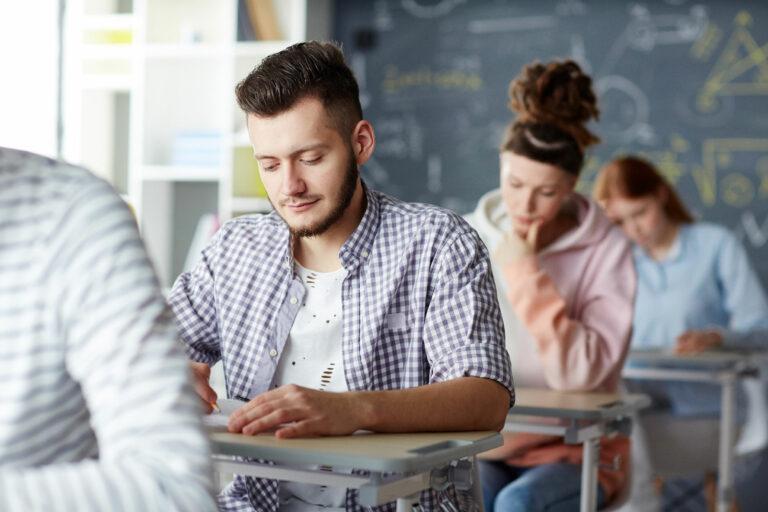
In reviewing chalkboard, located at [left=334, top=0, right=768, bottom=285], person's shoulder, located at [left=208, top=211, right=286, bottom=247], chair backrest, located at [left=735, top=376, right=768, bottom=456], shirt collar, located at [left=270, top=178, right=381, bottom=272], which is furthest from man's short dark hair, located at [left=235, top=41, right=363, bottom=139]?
chalkboard, located at [left=334, top=0, right=768, bottom=285]

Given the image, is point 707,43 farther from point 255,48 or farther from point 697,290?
point 255,48

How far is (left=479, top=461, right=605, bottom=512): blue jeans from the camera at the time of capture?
237 cm

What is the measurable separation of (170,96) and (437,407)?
4.12m

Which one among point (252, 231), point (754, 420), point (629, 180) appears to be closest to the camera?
point (252, 231)

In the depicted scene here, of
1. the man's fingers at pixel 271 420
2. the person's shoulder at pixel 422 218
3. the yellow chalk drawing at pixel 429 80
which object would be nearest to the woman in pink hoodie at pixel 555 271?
the person's shoulder at pixel 422 218

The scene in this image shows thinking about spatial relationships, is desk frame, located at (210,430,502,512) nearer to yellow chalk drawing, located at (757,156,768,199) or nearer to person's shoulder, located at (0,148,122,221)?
person's shoulder, located at (0,148,122,221)

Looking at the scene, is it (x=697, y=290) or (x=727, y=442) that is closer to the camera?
(x=727, y=442)

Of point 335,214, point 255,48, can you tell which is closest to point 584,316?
point 335,214

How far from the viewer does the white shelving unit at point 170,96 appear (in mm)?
5367

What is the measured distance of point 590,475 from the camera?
7.78 feet

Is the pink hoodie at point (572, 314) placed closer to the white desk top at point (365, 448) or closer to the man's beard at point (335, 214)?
the man's beard at point (335, 214)

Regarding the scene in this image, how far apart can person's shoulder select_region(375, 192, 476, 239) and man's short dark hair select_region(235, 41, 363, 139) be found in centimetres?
16

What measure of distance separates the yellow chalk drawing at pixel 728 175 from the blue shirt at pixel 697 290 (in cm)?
61

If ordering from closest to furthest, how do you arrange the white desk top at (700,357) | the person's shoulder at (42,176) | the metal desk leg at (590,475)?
the person's shoulder at (42,176) < the metal desk leg at (590,475) < the white desk top at (700,357)
